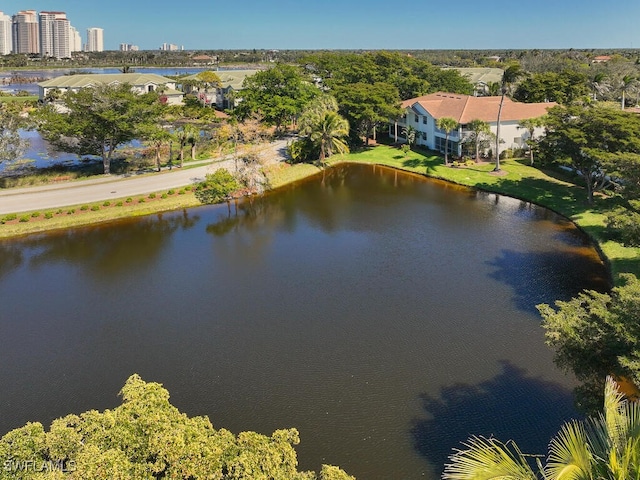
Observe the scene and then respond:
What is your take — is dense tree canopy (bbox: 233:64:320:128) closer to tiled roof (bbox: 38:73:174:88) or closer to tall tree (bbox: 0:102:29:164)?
tall tree (bbox: 0:102:29:164)

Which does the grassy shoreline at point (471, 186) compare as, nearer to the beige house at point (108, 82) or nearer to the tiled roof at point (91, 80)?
the beige house at point (108, 82)

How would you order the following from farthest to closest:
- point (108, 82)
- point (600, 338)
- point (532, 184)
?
1. point (108, 82)
2. point (532, 184)
3. point (600, 338)

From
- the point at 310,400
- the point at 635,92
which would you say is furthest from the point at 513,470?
the point at 635,92

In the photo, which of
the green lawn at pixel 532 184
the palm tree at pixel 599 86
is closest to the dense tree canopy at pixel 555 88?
the palm tree at pixel 599 86

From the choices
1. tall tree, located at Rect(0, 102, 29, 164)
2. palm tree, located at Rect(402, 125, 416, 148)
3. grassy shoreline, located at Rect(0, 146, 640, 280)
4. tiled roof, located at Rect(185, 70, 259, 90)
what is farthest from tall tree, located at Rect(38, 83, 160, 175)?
tiled roof, located at Rect(185, 70, 259, 90)

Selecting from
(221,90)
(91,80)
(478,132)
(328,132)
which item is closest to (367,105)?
(328,132)

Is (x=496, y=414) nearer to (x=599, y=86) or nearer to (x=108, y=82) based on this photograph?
(x=599, y=86)

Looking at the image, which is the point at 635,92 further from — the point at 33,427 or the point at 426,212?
the point at 33,427
